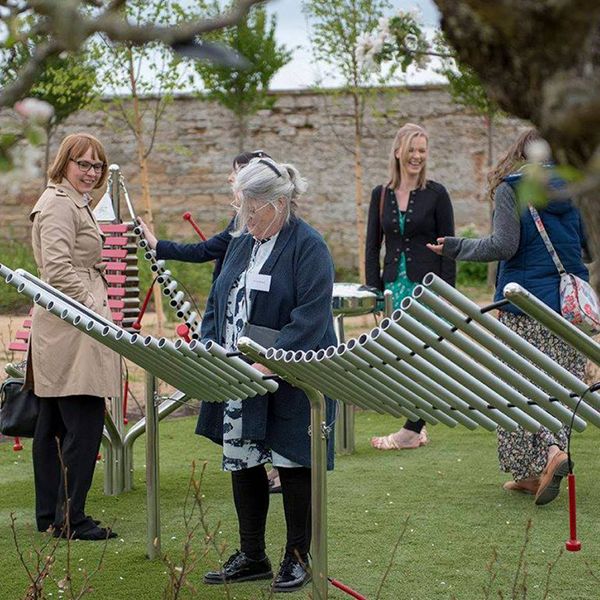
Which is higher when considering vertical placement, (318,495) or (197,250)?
(197,250)

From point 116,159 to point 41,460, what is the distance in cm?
1393

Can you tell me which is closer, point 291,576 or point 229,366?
point 229,366

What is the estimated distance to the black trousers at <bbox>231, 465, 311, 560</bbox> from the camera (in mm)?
4719

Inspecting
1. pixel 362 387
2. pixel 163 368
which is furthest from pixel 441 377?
pixel 163 368

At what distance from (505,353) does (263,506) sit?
6.57 ft

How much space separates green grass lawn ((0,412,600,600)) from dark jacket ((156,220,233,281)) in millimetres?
1201

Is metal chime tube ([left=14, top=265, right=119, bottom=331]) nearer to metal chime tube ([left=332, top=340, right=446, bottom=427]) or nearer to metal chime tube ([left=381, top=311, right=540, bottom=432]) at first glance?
metal chime tube ([left=332, top=340, right=446, bottom=427])

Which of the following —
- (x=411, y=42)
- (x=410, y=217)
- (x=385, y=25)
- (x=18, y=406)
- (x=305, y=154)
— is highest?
(x=385, y=25)

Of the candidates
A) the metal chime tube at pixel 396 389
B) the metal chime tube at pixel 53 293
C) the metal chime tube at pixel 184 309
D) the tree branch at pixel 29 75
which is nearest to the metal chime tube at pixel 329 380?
the metal chime tube at pixel 396 389

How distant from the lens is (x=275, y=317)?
4.68 m

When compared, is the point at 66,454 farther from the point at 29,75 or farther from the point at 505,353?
the point at 29,75

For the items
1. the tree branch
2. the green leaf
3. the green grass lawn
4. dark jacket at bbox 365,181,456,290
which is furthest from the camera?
dark jacket at bbox 365,181,456,290

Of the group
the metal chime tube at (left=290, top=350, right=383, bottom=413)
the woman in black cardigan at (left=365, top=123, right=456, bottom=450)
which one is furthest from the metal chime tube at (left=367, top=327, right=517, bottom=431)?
the woman in black cardigan at (left=365, top=123, right=456, bottom=450)

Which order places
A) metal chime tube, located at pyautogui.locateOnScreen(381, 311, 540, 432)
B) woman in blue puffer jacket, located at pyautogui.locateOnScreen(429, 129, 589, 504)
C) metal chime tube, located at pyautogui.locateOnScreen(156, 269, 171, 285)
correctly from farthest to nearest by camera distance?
1. metal chime tube, located at pyautogui.locateOnScreen(156, 269, 171, 285)
2. woman in blue puffer jacket, located at pyautogui.locateOnScreen(429, 129, 589, 504)
3. metal chime tube, located at pyautogui.locateOnScreen(381, 311, 540, 432)
